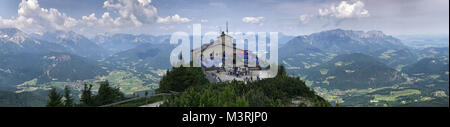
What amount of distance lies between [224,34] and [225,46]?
16.0ft

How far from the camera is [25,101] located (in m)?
155
